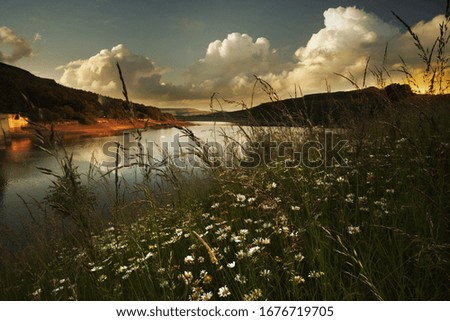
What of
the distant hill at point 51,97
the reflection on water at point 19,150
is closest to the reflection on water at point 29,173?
the reflection on water at point 19,150

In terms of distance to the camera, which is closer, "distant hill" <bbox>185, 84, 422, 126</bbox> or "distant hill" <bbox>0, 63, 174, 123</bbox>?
"distant hill" <bbox>185, 84, 422, 126</bbox>

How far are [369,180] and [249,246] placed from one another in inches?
60.9

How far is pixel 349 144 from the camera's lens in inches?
180

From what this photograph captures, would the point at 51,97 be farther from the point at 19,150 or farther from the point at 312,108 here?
the point at 19,150

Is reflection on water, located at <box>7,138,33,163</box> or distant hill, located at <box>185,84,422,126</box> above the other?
distant hill, located at <box>185,84,422,126</box>

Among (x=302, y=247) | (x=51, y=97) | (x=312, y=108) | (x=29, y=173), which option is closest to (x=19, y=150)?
(x=29, y=173)

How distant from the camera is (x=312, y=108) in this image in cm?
468

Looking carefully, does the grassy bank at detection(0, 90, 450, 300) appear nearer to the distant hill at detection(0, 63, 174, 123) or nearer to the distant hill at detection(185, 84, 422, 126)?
the distant hill at detection(185, 84, 422, 126)

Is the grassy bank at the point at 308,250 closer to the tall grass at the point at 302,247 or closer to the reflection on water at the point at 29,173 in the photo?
the tall grass at the point at 302,247

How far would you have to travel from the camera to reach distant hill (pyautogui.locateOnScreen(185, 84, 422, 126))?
4180 mm

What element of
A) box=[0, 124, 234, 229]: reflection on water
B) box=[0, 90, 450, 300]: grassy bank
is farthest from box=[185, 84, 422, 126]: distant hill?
box=[0, 90, 450, 300]: grassy bank

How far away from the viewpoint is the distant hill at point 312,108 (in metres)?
4.18
